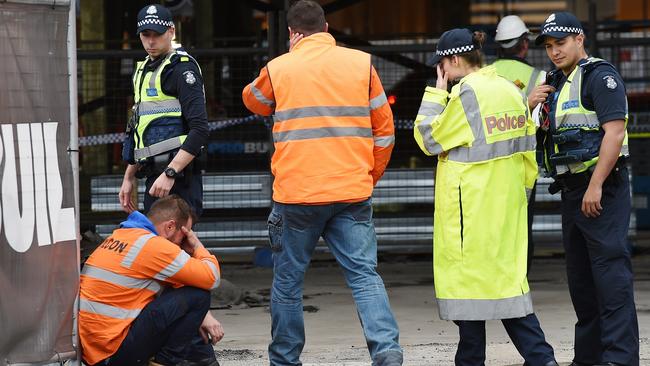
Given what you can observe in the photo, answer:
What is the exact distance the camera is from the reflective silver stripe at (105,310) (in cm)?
597

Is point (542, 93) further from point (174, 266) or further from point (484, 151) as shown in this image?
point (174, 266)

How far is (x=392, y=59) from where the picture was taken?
11.9 m

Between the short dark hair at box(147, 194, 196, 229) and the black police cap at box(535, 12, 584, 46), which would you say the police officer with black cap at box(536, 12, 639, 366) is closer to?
the black police cap at box(535, 12, 584, 46)

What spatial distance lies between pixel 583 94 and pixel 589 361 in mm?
1348

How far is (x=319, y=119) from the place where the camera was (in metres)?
6.14

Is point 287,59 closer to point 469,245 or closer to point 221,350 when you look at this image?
point 469,245

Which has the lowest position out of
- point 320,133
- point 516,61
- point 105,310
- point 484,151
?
point 105,310

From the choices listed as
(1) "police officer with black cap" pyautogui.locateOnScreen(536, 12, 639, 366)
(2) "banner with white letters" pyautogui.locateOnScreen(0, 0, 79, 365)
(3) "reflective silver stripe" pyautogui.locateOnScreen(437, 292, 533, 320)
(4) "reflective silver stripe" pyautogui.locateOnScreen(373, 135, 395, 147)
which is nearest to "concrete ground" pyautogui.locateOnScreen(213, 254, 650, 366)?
(1) "police officer with black cap" pyautogui.locateOnScreen(536, 12, 639, 366)

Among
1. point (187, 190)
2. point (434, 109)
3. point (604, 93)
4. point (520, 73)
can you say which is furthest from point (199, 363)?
point (520, 73)

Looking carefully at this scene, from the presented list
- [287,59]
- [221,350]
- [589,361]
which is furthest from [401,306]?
[287,59]

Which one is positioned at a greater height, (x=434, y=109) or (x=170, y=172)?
(x=434, y=109)

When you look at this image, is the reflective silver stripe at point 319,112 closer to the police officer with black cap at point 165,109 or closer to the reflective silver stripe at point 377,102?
the reflective silver stripe at point 377,102

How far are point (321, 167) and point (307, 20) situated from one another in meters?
0.73

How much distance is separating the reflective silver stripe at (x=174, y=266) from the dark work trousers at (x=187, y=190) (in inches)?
32.6
